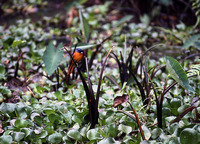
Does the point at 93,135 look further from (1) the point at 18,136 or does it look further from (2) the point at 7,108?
(2) the point at 7,108

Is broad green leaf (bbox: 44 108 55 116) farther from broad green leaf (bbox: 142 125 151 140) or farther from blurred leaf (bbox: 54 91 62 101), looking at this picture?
broad green leaf (bbox: 142 125 151 140)

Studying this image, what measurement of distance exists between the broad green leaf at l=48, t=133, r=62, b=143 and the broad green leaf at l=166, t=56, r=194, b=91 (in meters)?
0.78

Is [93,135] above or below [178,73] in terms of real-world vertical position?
below

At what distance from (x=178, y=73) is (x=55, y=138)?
0.84 meters

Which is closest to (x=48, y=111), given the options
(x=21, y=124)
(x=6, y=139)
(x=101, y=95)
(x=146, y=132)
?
(x=21, y=124)

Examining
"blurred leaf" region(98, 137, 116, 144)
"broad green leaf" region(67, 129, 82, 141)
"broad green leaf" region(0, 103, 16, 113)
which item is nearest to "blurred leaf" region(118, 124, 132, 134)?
"blurred leaf" region(98, 137, 116, 144)

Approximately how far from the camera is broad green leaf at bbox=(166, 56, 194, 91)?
4.42 feet

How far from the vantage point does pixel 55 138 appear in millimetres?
1561

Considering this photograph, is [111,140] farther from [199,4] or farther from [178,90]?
[199,4]

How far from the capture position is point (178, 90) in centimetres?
205

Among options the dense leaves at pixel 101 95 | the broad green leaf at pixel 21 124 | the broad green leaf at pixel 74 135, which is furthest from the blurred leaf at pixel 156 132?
the broad green leaf at pixel 21 124

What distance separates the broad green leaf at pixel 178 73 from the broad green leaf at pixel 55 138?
78 centimetres

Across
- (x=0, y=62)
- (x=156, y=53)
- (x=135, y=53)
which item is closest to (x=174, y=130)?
(x=135, y=53)

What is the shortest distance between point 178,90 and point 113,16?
7.03 ft
